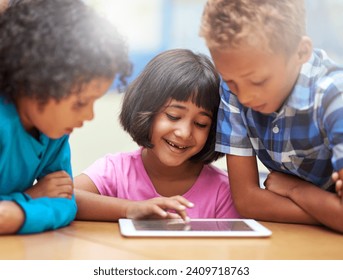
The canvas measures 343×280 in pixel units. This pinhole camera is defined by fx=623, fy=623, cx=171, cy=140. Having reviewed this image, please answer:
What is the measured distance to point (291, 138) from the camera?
749 mm

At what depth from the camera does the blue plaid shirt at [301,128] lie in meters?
0.70

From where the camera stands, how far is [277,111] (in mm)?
736

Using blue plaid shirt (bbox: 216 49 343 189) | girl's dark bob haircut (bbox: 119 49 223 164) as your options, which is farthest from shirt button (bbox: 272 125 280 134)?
girl's dark bob haircut (bbox: 119 49 223 164)

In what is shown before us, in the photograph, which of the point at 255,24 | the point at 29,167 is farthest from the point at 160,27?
the point at 29,167

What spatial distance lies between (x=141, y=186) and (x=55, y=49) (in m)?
0.35

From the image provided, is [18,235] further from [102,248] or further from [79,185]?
[79,185]

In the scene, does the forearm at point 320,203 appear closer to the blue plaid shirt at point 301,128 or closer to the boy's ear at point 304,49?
the blue plaid shirt at point 301,128

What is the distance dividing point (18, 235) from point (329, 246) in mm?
332

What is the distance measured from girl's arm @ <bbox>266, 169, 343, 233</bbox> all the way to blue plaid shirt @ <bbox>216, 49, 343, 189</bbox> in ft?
0.04

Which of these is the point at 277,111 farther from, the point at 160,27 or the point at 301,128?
the point at 160,27

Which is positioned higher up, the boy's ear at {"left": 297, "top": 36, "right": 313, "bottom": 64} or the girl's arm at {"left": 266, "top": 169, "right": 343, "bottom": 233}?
the boy's ear at {"left": 297, "top": 36, "right": 313, "bottom": 64}

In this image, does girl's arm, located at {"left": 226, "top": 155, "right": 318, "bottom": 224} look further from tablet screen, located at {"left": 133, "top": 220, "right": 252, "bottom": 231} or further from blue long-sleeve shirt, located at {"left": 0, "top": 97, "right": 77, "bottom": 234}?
blue long-sleeve shirt, located at {"left": 0, "top": 97, "right": 77, "bottom": 234}

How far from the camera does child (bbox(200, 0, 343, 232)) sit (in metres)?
0.66

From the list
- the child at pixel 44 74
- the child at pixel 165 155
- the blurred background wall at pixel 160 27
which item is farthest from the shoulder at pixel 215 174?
the child at pixel 44 74
